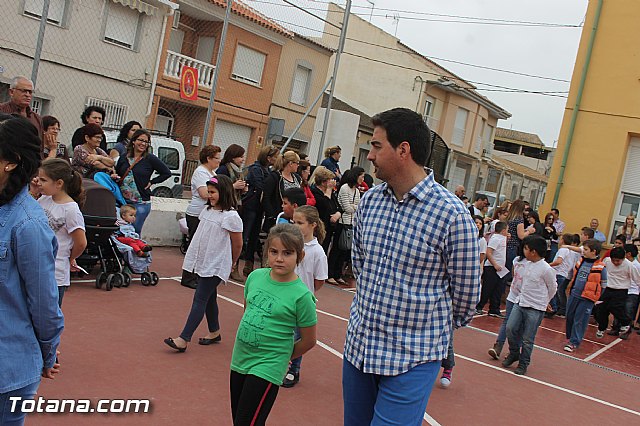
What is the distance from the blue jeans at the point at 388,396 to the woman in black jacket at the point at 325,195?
7.97 metres

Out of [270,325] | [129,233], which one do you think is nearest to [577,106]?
[129,233]

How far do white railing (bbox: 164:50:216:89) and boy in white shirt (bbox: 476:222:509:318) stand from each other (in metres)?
14.3

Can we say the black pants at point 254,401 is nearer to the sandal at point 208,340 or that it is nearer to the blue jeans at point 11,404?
Answer: the blue jeans at point 11,404

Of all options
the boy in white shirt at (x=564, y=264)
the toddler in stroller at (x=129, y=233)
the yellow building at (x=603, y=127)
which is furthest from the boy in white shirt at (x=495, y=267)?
the yellow building at (x=603, y=127)

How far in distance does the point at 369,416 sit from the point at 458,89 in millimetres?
38850

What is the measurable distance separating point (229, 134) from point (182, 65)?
11.8 feet

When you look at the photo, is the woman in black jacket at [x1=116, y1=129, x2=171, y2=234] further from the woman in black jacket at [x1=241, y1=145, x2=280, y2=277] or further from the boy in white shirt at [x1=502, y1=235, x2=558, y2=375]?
the boy in white shirt at [x1=502, y1=235, x2=558, y2=375]

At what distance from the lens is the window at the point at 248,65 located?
26.0 m

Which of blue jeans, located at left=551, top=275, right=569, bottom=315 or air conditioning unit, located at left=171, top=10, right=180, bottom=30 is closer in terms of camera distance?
blue jeans, located at left=551, top=275, right=569, bottom=315

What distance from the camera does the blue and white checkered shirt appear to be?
341 centimetres

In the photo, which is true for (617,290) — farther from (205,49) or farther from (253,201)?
(205,49)

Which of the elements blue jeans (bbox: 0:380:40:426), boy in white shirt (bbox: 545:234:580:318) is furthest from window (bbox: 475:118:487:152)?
blue jeans (bbox: 0:380:40:426)

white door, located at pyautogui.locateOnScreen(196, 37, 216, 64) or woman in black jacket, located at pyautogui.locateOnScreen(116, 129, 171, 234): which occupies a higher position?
white door, located at pyautogui.locateOnScreen(196, 37, 216, 64)

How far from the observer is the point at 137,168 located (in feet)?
31.7
